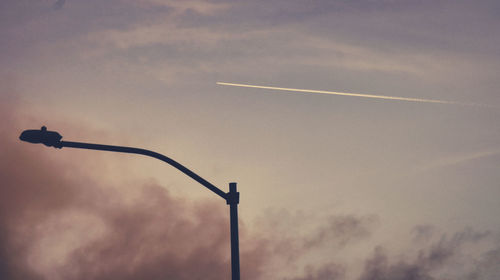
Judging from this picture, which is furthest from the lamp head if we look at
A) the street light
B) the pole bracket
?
the pole bracket

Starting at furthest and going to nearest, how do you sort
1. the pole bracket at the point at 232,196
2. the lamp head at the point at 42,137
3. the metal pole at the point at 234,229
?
the pole bracket at the point at 232,196 → the metal pole at the point at 234,229 → the lamp head at the point at 42,137

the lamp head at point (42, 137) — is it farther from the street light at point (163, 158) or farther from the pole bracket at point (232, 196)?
the pole bracket at point (232, 196)

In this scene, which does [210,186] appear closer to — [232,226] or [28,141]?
[232,226]

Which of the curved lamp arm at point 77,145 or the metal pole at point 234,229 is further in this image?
the metal pole at point 234,229

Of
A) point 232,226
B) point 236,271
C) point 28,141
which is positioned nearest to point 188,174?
point 232,226

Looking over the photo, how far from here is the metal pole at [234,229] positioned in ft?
34.6

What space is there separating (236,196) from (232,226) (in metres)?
0.61

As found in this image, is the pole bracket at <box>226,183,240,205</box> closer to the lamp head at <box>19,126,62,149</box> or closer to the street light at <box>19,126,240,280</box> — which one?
the street light at <box>19,126,240,280</box>

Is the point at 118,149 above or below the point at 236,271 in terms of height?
above

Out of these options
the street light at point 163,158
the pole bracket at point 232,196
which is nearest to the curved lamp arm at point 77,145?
the street light at point 163,158

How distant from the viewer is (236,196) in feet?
35.9

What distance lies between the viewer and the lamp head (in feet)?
32.9

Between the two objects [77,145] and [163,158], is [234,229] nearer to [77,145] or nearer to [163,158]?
[163,158]

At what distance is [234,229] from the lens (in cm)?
1075
